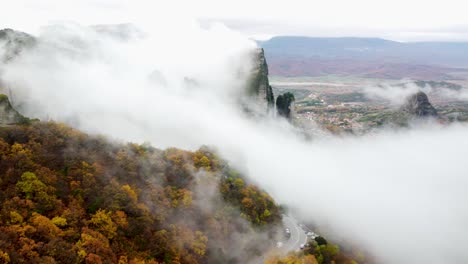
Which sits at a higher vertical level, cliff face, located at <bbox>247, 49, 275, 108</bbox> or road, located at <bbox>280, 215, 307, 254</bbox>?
cliff face, located at <bbox>247, 49, 275, 108</bbox>

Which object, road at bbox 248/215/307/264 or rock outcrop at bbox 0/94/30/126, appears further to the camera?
road at bbox 248/215/307/264

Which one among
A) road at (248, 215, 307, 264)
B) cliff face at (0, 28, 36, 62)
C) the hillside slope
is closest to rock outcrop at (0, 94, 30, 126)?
the hillside slope

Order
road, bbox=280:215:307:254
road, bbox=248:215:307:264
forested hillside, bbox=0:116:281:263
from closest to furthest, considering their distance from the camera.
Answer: forested hillside, bbox=0:116:281:263, road, bbox=248:215:307:264, road, bbox=280:215:307:254

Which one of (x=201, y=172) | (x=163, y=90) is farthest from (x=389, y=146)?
(x=201, y=172)

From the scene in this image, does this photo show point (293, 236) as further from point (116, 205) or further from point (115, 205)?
point (115, 205)

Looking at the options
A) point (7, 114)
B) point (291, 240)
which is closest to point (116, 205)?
point (7, 114)

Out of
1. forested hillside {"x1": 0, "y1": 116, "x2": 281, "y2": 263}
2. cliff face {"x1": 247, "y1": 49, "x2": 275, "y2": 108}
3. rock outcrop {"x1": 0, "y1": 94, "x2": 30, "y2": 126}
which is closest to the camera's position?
forested hillside {"x1": 0, "y1": 116, "x2": 281, "y2": 263}

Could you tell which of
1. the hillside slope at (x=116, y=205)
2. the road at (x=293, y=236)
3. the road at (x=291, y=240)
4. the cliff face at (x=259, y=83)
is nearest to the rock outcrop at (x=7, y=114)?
the hillside slope at (x=116, y=205)

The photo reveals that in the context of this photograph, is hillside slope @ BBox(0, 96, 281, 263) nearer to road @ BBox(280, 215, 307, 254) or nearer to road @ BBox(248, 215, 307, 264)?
road @ BBox(248, 215, 307, 264)

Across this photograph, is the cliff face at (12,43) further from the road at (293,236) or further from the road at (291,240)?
the road at (293,236)
